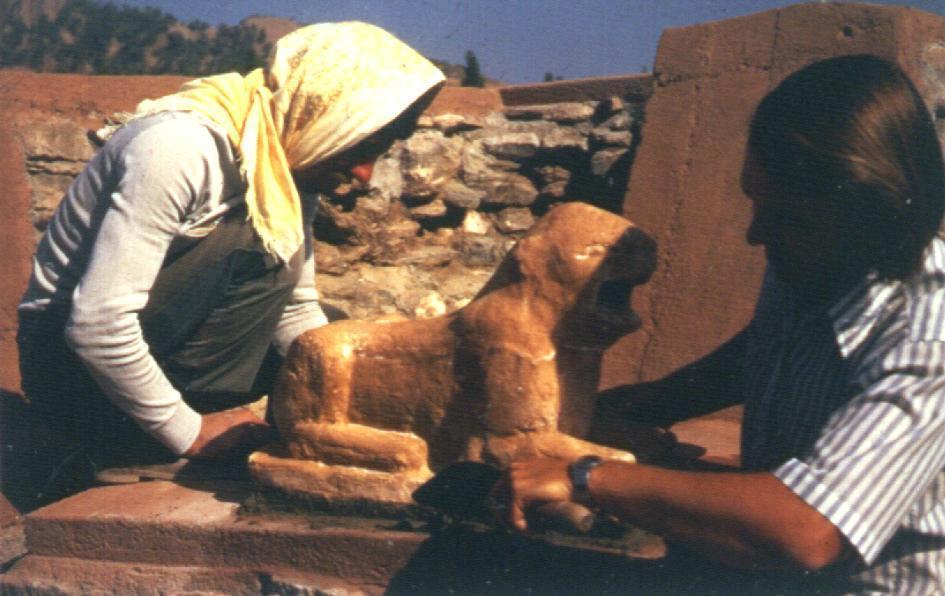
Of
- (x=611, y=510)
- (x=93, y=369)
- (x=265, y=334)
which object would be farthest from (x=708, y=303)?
(x=93, y=369)

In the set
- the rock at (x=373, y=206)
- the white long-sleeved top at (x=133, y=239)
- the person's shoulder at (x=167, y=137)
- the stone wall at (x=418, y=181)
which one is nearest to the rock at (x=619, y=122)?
the stone wall at (x=418, y=181)

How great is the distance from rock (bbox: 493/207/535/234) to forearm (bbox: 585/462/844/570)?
2.95 meters

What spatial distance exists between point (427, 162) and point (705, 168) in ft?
4.71

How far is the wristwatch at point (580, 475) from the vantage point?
2082 mm

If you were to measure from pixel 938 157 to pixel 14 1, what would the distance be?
13.7 feet

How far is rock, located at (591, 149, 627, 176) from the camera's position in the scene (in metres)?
4.55

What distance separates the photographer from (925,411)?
1815 millimetres

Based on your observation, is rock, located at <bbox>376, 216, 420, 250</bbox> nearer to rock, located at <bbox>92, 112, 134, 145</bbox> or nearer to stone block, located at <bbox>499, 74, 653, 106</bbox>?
stone block, located at <bbox>499, 74, 653, 106</bbox>

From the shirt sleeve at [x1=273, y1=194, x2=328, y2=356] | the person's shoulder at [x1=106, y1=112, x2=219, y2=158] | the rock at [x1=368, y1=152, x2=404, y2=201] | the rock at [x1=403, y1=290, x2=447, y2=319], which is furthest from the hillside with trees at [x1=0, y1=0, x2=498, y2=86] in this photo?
the person's shoulder at [x1=106, y1=112, x2=219, y2=158]

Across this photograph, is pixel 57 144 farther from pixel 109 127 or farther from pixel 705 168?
pixel 705 168

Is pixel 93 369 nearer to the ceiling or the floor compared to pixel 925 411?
nearer to the floor

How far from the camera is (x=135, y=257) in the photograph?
281 cm

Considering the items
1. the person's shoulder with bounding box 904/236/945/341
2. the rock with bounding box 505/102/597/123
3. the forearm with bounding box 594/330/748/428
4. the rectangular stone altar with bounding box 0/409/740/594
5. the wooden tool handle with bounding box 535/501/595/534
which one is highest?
the rock with bounding box 505/102/597/123

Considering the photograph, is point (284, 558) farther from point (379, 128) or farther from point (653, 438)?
point (379, 128)
